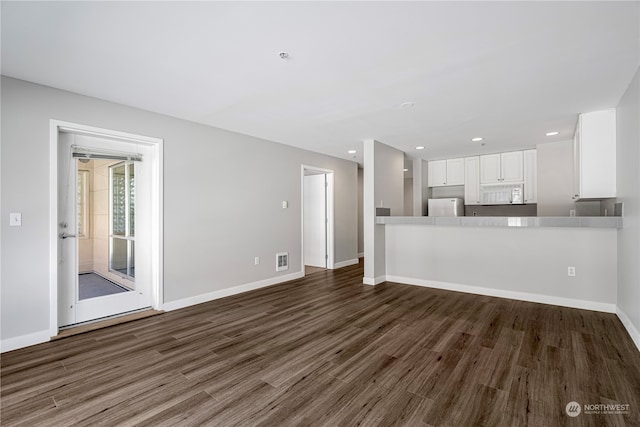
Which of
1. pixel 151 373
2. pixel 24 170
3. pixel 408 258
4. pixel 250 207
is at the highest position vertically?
pixel 24 170

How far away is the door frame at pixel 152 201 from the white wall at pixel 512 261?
359 cm

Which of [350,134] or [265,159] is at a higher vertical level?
[350,134]

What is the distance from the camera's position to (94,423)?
1.70 m

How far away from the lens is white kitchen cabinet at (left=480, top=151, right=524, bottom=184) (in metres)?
5.50

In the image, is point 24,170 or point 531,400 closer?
point 531,400

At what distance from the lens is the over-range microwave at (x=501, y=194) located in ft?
18.0

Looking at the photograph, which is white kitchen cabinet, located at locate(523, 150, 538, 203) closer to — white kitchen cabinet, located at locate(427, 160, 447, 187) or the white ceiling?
white kitchen cabinet, located at locate(427, 160, 447, 187)

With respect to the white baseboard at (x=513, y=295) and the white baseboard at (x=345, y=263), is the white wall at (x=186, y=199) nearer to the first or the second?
the white baseboard at (x=345, y=263)

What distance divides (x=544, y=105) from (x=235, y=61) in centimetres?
334

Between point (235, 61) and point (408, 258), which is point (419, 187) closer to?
point (408, 258)

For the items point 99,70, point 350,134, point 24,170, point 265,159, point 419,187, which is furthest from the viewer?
point 419,187

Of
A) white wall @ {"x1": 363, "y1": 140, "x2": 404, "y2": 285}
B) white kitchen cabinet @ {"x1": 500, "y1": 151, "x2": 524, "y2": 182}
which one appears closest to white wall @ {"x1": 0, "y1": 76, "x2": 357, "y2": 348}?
white wall @ {"x1": 363, "y1": 140, "x2": 404, "y2": 285}

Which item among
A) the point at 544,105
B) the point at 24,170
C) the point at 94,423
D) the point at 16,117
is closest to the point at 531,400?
the point at 94,423

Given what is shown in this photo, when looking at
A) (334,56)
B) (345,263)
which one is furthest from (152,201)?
(345,263)
